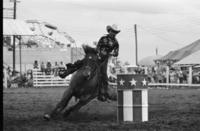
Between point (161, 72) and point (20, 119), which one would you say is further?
point (161, 72)

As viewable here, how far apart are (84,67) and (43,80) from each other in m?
27.1

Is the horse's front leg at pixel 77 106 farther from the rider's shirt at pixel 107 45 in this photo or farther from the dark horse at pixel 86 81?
the rider's shirt at pixel 107 45

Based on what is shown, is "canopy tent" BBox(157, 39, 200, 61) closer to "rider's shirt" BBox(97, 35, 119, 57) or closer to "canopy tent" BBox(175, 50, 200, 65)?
"canopy tent" BBox(175, 50, 200, 65)

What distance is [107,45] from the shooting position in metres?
11.8

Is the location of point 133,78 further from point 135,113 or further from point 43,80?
point 43,80

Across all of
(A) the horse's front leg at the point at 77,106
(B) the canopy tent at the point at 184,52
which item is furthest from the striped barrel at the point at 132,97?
(B) the canopy tent at the point at 184,52

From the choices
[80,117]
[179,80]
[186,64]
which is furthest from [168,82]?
[80,117]

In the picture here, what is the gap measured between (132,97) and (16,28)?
111ft

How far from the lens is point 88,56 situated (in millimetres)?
11711

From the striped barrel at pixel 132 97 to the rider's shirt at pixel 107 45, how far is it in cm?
Result: 101

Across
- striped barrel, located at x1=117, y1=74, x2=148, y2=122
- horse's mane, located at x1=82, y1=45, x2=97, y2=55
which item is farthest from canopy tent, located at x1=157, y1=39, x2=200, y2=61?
striped barrel, located at x1=117, y1=74, x2=148, y2=122

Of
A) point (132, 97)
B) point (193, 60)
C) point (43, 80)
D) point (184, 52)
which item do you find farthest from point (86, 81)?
point (184, 52)

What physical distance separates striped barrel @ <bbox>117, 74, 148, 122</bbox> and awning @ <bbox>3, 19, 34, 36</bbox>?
32111 mm

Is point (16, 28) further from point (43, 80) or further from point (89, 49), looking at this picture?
point (89, 49)
